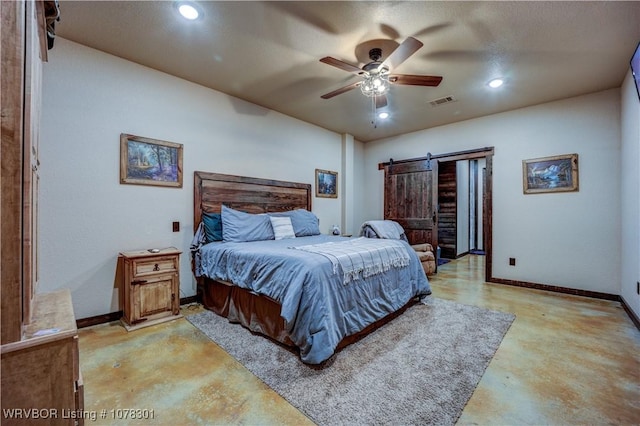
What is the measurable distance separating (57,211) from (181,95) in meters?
1.80

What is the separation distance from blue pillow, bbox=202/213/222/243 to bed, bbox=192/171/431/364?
0.04ft

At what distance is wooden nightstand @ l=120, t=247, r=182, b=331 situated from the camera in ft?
8.47

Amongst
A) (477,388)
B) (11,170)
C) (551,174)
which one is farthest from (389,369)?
(551,174)

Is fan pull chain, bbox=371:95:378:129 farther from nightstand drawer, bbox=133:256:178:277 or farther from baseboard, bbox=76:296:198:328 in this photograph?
baseboard, bbox=76:296:198:328

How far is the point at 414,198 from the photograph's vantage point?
5.37 m

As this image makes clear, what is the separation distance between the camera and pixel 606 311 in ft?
9.99

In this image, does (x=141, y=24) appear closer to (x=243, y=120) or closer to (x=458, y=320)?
(x=243, y=120)

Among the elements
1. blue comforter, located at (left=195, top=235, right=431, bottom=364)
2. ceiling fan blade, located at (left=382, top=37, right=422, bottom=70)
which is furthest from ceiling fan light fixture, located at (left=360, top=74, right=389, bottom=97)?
blue comforter, located at (left=195, top=235, right=431, bottom=364)

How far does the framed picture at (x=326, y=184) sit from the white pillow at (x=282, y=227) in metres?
1.48

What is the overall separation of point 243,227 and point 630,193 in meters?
4.39

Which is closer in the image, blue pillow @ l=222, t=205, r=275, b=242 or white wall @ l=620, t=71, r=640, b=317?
white wall @ l=620, t=71, r=640, b=317

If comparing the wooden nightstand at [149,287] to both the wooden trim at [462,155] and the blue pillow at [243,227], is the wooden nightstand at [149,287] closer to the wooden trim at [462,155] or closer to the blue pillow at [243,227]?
the blue pillow at [243,227]

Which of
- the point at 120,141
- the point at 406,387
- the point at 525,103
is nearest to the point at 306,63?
the point at 120,141

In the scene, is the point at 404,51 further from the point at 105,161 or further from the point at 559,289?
the point at 559,289
